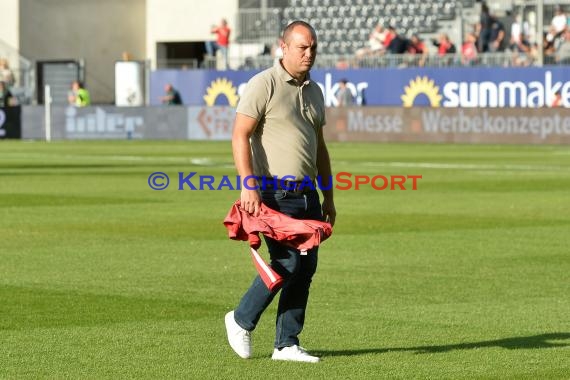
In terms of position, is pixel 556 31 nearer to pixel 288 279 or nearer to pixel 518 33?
pixel 518 33

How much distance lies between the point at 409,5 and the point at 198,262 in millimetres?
40840

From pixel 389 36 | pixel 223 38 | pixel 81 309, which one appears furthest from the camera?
pixel 223 38

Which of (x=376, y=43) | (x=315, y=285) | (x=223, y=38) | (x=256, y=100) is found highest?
(x=223, y=38)

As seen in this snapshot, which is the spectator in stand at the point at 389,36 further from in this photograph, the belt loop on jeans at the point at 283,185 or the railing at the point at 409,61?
the belt loop on jeans at the point at 283,185

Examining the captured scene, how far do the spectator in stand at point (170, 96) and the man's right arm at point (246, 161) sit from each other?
42844 mm

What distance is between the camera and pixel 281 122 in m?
8.21

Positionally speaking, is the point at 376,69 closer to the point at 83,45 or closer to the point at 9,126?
the point at 9,126

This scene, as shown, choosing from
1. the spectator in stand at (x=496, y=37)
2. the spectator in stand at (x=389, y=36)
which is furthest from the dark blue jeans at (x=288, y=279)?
the spectator in stand at (x=389, y=36)

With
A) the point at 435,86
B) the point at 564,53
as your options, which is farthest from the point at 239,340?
the point at 435,86

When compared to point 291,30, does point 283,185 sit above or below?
below

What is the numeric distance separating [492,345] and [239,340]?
5.33 feet

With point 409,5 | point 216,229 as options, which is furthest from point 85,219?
point 409,5

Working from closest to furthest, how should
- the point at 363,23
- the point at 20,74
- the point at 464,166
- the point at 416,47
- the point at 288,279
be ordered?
the point at 288,279, the point at 464,166, the point at 416,47, the point at 363,23, the point at 20,74

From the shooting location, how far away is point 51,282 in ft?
38.9
